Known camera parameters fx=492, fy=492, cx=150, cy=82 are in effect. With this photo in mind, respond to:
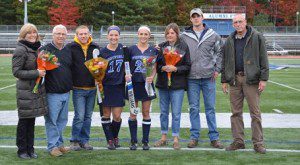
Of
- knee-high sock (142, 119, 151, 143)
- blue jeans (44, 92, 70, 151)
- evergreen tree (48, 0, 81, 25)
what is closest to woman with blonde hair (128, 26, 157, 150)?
knee-high sock (142, 119, 151, 143)

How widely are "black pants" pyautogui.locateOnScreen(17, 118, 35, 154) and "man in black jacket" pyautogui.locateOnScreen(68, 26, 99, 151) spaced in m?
0.70

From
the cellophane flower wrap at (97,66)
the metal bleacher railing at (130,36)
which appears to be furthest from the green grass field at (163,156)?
the metal bleacher railing at (130,36)

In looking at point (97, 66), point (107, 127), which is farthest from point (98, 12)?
point (97, 66)

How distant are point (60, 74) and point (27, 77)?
20.8 inches

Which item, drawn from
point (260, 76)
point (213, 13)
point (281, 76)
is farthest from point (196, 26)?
point (213, 13)

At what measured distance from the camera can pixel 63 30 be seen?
694 centimetres

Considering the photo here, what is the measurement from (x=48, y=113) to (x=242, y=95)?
2.90 metres

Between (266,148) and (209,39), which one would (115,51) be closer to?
(209,39)

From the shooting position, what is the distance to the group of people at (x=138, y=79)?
684 centimetres

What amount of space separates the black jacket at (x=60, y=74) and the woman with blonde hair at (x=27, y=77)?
136mm

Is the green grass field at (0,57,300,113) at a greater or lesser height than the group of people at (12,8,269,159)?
lesser

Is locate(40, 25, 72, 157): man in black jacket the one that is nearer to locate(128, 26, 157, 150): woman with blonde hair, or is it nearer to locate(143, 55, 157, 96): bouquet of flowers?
locate(128, 26, 157, 150): woman with blonde hair

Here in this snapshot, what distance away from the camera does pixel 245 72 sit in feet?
23.9

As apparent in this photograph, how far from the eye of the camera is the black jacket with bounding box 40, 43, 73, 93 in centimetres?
691
